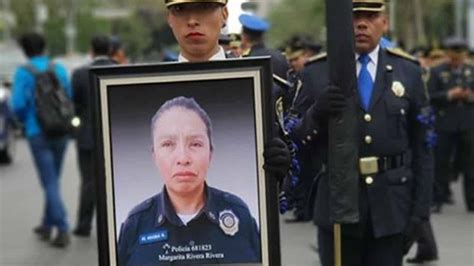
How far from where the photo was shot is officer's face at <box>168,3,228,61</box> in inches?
162

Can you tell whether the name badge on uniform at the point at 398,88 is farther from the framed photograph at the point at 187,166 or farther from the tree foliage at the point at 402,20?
the tree foliage at the point at 402,20

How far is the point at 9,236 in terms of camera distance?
38.0 feet

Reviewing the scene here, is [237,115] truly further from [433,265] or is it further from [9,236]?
[9,236]

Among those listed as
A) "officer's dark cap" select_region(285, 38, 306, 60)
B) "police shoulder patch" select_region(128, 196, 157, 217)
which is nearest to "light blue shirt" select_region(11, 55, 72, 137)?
"officer's dark cap" select_region(285, 38, 306, 60)

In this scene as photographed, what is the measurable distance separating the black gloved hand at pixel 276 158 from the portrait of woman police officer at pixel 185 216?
162mm

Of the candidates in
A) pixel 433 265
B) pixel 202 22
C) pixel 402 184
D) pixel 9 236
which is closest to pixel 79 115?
pixel 9 236

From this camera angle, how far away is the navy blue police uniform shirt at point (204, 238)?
3.93 metres

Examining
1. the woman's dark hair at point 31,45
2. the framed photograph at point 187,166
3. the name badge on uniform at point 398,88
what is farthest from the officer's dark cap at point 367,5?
the woman's dark hair at point 31,45

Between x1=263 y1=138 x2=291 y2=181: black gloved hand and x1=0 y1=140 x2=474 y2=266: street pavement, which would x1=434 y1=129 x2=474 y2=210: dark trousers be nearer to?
x1=0 y1=140 x2=474 y2=266: street pavement

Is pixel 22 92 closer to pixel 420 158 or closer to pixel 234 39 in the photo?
pixel 234 39

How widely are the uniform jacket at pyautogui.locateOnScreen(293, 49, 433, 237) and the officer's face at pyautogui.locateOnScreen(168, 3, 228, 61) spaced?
111 centimetres

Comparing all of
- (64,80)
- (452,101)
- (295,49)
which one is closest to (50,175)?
(64,80)

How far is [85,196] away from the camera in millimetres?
11023

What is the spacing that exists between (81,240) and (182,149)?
7195 mm
